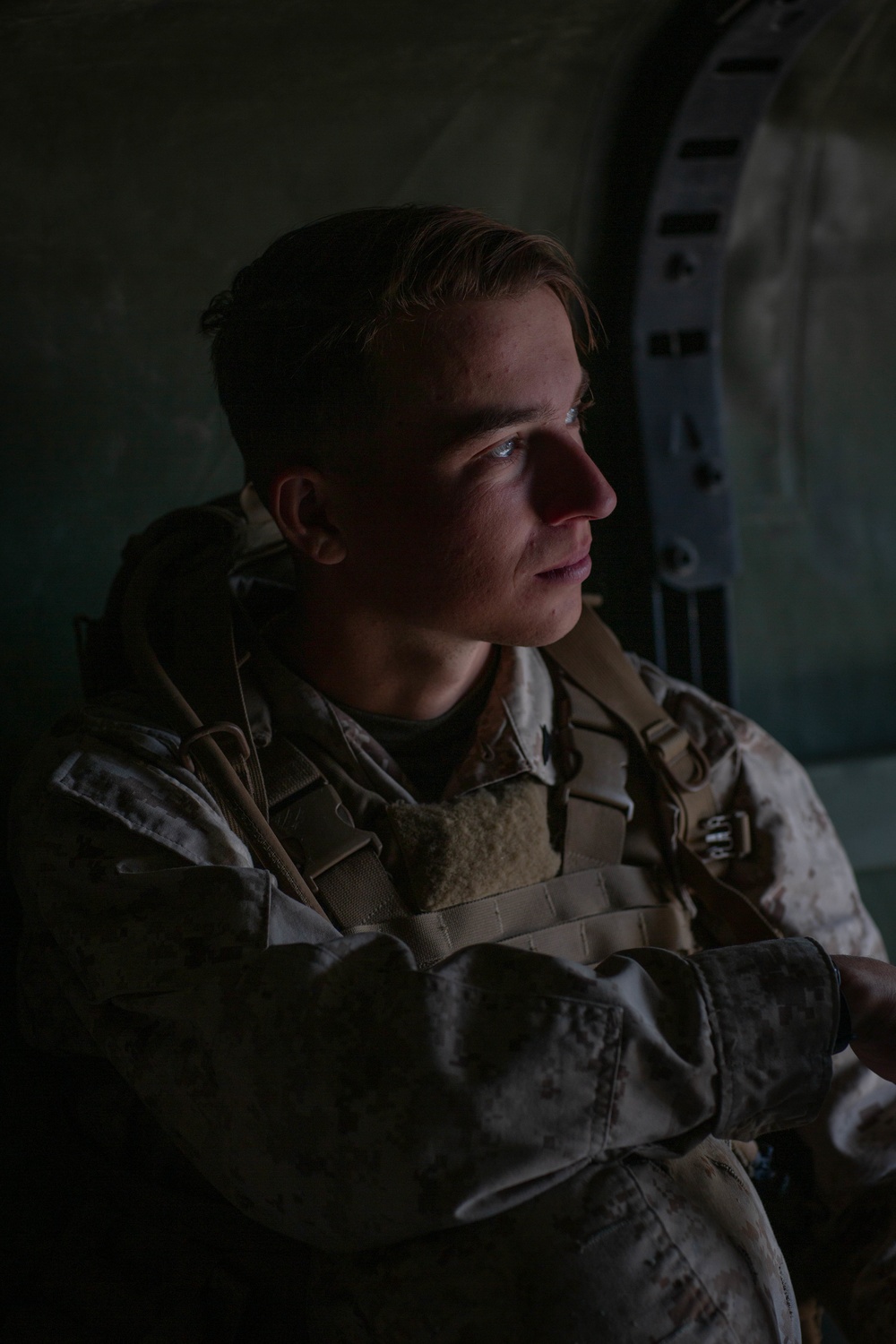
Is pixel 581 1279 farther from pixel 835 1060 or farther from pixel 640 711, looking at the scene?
pixel 640 711

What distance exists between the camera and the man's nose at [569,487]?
129 cm

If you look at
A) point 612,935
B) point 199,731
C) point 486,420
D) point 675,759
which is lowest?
point 612,935

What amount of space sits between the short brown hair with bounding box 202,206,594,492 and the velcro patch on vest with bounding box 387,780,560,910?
440mm

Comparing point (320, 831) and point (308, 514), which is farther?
point (308, 514)

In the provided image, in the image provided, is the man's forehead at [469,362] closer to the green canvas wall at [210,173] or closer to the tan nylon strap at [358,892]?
the tan nylon strap at [358,892]

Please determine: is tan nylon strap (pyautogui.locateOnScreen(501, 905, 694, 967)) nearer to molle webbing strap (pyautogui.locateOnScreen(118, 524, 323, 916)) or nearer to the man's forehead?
molle webbing strap (pyautogui.locateOnScreen(118, 524, 323, 916))

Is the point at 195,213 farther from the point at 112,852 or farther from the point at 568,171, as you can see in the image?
the point at 112,852

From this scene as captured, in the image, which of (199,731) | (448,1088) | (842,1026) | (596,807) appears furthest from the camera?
(596,807)

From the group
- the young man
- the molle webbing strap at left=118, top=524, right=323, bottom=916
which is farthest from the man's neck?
the molle webbing strap at left=118, top=524, right=323, bottom=916

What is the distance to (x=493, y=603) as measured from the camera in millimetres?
1347

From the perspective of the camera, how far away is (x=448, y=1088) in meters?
0.97

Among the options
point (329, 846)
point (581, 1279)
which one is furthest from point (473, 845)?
point (581, 1279)

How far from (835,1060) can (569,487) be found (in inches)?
30.4

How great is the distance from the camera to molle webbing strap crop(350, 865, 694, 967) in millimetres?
1306
